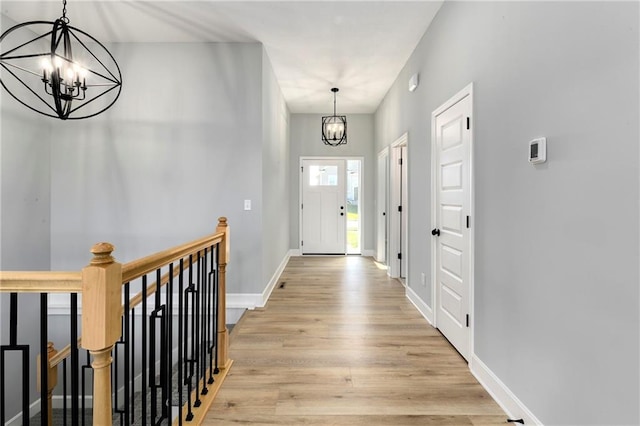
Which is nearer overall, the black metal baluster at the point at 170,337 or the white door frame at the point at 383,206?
the black metal baluster at the point at 170,337

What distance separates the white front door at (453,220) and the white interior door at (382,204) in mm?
2531

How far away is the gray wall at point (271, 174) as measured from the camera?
3721 millimetres

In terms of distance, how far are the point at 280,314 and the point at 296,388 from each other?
1.31 m

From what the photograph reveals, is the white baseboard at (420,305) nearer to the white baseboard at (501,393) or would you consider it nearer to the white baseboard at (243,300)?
the white baseboard at (501,393)

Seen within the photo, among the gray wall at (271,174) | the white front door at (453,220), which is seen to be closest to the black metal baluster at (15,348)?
the white front door at (453,220)

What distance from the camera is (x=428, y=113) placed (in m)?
3.16

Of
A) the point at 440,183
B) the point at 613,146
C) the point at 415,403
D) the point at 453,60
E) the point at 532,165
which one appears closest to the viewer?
the point at 613,146

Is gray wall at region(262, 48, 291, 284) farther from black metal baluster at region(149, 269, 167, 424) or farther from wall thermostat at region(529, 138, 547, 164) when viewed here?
wall thermostat at region(529, 138, 547, 164)

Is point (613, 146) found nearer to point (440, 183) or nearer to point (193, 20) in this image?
point (440, 183)

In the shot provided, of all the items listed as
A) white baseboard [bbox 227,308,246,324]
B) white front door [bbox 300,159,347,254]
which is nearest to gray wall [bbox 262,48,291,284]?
white baseboard [bbox 227,308,246,324]

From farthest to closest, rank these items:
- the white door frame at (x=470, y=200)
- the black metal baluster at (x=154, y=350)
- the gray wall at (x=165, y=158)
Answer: the gray wall at (x=165, y=158), the white door frame at (x=470, y=200), the black metal baluster at (x=154, y=350)

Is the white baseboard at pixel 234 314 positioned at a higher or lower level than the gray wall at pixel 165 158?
lower

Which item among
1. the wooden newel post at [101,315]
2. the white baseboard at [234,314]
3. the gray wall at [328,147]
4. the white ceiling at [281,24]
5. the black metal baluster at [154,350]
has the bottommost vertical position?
the white baseboard at [234,314]

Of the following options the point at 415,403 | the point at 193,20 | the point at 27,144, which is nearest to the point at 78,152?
the point at 27,144
